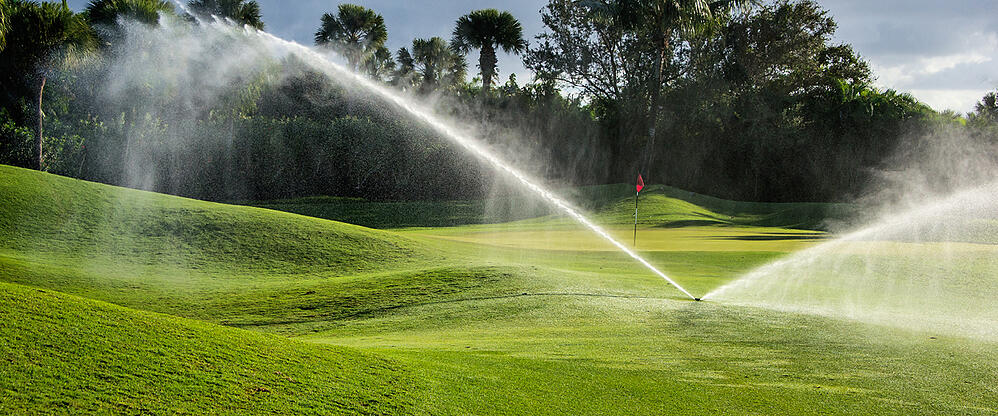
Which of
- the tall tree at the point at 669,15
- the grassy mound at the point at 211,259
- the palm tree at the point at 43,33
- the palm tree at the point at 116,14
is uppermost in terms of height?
the tall tree at the point at 669,15

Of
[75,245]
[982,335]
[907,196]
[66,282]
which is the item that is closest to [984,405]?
[982,335]

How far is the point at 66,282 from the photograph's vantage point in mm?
11641

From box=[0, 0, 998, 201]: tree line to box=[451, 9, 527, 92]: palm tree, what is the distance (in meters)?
0.11

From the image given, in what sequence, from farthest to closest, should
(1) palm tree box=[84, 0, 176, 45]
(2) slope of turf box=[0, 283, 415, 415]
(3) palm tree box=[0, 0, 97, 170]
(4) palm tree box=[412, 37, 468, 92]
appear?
1. (4) palm tree box=[412, 37, 468, 92]
2. (1) palm tree box=[84, 0, 176, 45]
3. (3) palm tree box=[0, 0, 97, 170]
4. (2) slope of turf box=[0, 283, 415, 415]

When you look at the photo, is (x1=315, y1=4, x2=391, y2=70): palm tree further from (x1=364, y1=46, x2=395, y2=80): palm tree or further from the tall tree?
the tall tree

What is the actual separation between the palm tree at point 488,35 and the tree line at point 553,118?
0.11 meters

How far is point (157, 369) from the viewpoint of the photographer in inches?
143

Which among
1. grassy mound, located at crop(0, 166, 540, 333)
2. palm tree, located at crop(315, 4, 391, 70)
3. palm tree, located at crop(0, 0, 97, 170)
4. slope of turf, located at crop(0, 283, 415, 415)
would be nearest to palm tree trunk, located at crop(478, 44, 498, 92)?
palm tree, located at crop(315, 4, 391, 70)

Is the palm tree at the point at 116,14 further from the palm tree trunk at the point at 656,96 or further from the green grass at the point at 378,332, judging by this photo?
the palm tree trunk at the point at 656,96

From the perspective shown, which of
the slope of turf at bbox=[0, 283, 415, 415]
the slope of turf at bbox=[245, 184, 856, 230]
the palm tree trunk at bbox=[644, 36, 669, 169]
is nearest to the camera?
the slope of turf at bbox=[0, 283, 415, 415]

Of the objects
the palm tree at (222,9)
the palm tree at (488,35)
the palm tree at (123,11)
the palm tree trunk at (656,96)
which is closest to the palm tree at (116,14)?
the palm tree at (123,11)

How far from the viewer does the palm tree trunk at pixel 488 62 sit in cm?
5041

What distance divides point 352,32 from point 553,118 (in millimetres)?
18614

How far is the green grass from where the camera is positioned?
373 cm
